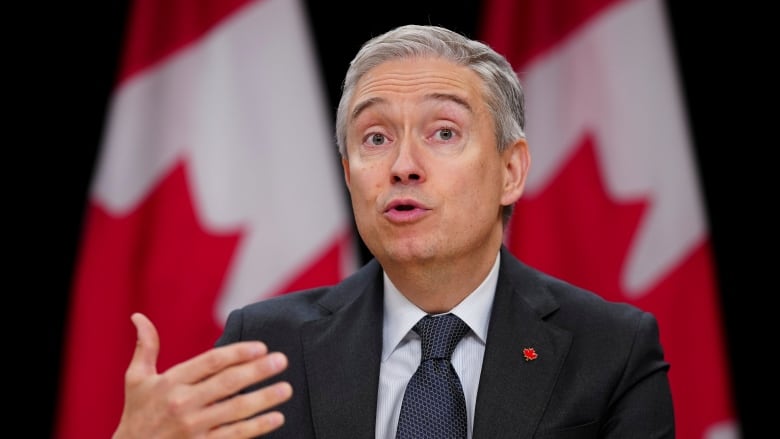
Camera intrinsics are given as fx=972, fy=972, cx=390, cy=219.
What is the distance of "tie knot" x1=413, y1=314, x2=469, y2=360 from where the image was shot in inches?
83.6

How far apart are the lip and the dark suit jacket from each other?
276 mm

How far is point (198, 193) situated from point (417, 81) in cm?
176

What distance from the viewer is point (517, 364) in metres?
2.11

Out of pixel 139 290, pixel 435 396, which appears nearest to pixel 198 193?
pixel 139 290

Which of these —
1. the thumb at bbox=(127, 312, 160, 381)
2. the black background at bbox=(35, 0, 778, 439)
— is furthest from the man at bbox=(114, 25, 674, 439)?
the black background at bbox=(35, 0, 778, 439)

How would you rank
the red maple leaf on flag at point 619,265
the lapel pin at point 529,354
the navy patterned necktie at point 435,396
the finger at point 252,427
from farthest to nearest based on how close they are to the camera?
the red maple leaf on flag at point 619,265
the lapel pin at point 529,354
the navy patterned necktie at point 435,396
the finger at point 252,427

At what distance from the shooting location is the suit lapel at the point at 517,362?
2029 mm

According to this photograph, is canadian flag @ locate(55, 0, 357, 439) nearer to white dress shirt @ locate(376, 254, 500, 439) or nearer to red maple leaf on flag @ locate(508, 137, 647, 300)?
red maple leaf on flag @ locate(508, 137, 647, 300)

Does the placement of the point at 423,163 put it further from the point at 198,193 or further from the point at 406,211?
the point at 198,193

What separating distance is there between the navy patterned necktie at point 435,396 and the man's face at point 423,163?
0.19 m

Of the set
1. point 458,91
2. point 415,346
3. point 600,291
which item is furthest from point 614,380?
point 600,291

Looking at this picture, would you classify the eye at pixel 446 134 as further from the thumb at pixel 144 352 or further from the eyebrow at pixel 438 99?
the thumb at pixel 144 352

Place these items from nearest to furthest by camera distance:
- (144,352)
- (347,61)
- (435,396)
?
(144,352) → (435,396) → (347,61)

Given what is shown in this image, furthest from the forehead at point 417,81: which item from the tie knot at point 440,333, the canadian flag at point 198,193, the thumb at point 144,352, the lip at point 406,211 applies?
the canadian flag at point 198,193
